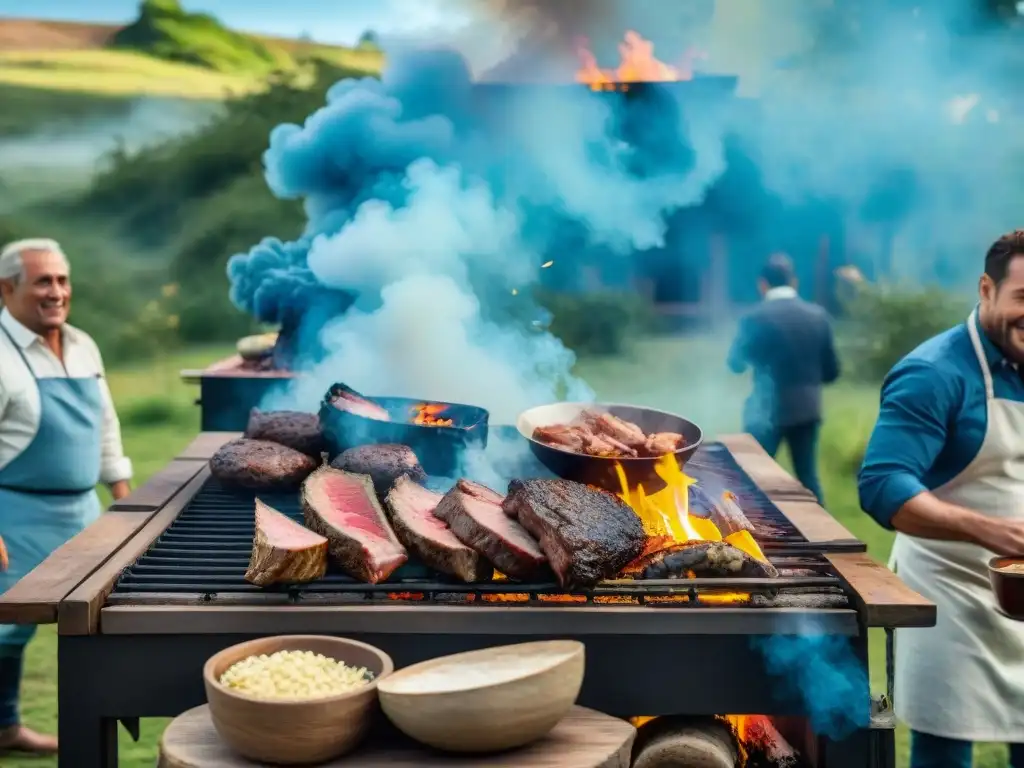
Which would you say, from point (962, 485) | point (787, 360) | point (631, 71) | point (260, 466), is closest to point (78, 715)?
point (260, 466)

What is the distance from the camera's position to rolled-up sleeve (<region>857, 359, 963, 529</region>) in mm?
3375

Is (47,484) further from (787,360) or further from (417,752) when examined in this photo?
(787,360)

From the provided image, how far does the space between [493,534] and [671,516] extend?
0.87 meters

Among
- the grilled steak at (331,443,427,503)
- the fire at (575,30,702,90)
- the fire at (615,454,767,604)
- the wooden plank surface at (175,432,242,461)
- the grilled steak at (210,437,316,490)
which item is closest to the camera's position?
the fire at (615,454,767,604)

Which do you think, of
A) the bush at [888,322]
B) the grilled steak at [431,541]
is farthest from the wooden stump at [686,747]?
the bush at [888,322]

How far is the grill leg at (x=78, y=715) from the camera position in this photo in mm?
2766

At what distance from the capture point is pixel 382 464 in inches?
149

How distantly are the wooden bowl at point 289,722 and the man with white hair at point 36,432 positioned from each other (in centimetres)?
256

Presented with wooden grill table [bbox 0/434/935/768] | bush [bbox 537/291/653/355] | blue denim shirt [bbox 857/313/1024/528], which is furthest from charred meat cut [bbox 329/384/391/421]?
bush [bbox 537/291/653/355]

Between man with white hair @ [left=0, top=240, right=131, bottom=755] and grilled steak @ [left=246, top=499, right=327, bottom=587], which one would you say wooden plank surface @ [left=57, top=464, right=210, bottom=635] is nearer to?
grilled steak @ [left=246, top=499, right=327, bottom=587]

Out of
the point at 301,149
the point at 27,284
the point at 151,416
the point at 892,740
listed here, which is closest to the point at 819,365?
the point at 301,149

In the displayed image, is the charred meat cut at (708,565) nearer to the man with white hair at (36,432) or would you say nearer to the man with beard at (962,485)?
the man with beard at (962,485)

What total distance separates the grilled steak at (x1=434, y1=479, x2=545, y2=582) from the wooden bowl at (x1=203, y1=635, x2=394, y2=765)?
61cm

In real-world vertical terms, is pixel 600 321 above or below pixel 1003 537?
above
